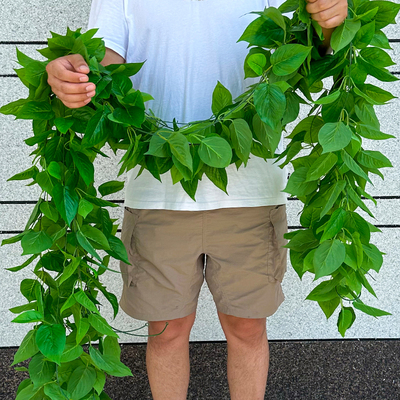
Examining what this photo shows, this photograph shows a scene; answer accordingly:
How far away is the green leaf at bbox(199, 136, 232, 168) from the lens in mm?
695

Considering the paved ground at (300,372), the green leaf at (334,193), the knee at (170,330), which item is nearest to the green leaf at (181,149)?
the green leaf at (334,193)

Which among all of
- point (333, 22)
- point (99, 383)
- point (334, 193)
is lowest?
point (99, 383)

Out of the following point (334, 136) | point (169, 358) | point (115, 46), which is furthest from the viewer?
point (169, 358)

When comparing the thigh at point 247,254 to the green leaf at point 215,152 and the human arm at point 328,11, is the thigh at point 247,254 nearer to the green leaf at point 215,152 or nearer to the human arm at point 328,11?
the green leaf at point 215,152

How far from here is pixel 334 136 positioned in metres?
0.64

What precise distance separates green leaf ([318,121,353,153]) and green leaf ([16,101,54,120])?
0.40 metres

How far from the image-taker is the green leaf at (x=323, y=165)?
68cm

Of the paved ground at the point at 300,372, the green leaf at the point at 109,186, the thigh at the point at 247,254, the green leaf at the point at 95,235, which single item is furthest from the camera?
the paved ground at the point at 300,372

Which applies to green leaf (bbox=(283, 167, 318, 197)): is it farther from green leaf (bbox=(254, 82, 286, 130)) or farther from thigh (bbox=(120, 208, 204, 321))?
thigh (bbox=(120, 208, 204, 321))

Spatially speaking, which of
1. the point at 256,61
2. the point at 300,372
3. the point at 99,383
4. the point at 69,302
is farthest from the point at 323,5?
the point at 300,372

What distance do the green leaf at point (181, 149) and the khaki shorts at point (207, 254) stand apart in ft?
0.84

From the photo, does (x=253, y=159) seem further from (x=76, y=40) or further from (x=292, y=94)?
(x=76, y=40)

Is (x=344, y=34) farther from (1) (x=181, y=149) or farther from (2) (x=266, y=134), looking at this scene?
(1) (x=181, y=149)

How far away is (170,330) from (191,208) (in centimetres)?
28
